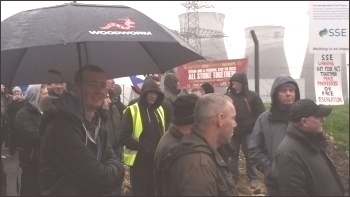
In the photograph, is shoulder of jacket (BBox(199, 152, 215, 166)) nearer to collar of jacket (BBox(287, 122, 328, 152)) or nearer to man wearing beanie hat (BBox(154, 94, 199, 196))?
man wearing beanie hat (BBox(154, 94, 199, 196))

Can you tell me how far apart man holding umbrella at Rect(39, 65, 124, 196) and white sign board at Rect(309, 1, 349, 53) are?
1.75 m

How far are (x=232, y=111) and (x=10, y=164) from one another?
858 cm

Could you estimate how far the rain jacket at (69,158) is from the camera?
3191 millimetres

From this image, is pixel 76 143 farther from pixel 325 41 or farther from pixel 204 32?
pixel 204 32

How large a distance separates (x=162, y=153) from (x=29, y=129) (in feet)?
6.72

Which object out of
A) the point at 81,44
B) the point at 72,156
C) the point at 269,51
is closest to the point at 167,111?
the point at 81,44

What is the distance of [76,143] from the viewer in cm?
321

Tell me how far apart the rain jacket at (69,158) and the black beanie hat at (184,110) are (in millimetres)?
747

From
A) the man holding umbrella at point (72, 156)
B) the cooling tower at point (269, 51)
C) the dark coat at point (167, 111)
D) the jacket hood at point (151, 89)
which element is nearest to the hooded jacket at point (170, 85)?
the dark coat at point (167, 111)

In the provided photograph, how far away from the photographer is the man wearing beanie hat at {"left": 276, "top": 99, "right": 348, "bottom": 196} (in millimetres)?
3676

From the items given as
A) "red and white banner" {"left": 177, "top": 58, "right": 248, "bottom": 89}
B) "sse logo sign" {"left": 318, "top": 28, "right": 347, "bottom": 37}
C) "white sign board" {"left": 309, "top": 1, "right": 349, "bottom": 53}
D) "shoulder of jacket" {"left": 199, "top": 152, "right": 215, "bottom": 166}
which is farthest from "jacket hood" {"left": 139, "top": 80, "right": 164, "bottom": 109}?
"red and white banner" {"left": 177, "top": 58, "right": 248, "bottom": 89}

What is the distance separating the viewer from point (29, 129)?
17.1 ft

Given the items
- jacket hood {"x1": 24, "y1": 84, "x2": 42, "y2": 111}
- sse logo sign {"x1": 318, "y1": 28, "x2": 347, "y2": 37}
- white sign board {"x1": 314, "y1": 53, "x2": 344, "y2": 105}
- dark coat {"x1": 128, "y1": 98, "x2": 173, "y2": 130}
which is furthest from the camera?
dark coat {"x1": 128, "y1": 98, "x2": 173, "y2": 130}

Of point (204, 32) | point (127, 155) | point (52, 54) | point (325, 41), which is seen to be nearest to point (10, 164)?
point (204, 32)
